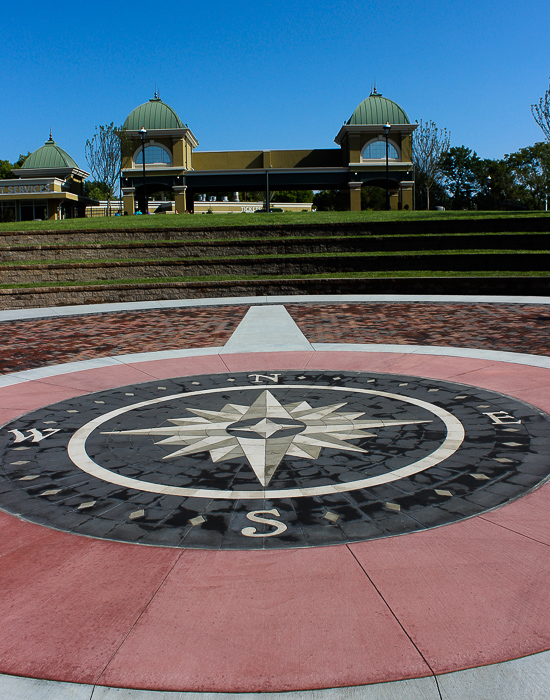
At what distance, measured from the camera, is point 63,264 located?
19344 millimetres

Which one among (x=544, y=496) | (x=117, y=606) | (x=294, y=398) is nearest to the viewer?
→ (x=117, y=606)

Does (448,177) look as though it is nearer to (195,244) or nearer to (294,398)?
(195,244)

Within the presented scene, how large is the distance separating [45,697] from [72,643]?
32 centimetres

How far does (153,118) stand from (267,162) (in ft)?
37.8

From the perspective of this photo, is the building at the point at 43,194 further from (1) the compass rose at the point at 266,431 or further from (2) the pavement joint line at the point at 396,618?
(2) the pavement joint line at the point at 396,618

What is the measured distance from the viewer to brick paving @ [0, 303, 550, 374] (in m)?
10.2

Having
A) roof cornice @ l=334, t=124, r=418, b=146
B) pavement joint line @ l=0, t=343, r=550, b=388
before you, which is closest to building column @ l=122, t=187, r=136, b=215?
roof cornice @ l=334, t=124, r=418, b=146

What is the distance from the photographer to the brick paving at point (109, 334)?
33.2 ft

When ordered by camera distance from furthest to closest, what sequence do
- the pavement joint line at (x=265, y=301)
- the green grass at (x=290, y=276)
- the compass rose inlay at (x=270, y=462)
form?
the green grass at (x=290, y=276) < the pavement joint line at (x=265, y=301) < the compass rose inlay at (x=270, y=462)

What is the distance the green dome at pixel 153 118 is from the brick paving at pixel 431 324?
4525 cm

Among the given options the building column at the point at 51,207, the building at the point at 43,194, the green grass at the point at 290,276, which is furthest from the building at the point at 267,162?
the green grass at the point at 290,276

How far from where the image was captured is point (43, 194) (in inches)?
2073

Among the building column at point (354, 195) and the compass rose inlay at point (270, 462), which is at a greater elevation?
the building column at point (354, 195)

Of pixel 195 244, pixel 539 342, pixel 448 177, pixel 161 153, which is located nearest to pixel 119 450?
pixel 539 342
